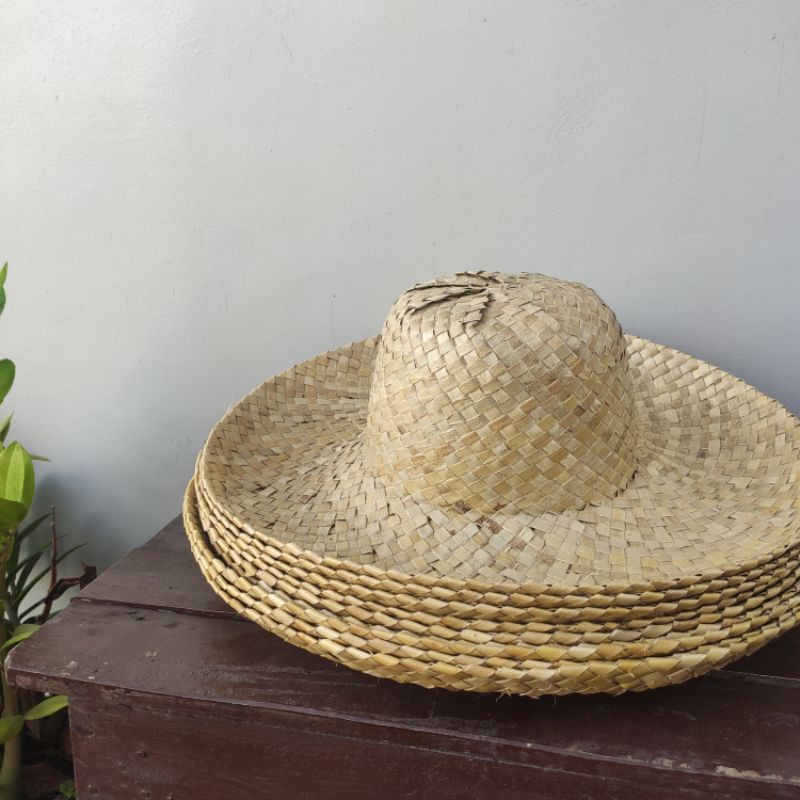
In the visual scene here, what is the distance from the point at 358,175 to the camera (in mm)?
1015

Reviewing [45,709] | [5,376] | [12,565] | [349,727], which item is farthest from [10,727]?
[349,727]

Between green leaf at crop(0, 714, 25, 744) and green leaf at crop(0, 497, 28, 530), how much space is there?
1.01ft

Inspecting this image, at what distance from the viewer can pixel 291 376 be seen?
0.95m

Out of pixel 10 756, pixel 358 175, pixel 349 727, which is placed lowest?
pixel 10 756

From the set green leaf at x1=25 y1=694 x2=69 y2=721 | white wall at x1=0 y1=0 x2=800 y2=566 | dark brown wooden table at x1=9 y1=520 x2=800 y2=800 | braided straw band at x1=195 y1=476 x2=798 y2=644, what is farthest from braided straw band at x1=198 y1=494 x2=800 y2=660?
green leaf at x1=25 y1=694 x2=69 y2=721

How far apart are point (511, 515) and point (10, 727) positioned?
87 centimetres

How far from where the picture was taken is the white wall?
2.95 ft

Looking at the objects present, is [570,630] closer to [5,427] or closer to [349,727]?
[349,727]

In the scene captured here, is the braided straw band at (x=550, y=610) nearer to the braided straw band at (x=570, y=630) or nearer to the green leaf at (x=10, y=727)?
the braided straw band at (x=570, y=630)

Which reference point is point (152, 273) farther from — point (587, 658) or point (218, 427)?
point (587, 658)

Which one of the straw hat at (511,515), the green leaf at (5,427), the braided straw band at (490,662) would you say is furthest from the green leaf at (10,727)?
the braided straw band at (490,662)

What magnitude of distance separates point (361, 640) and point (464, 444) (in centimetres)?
20

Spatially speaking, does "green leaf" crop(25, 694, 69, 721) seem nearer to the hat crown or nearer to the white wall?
the white wall

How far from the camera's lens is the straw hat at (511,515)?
0.55 m
